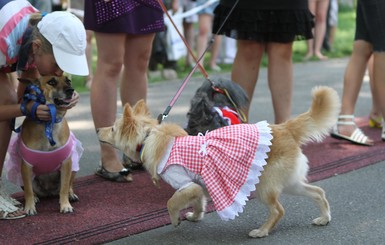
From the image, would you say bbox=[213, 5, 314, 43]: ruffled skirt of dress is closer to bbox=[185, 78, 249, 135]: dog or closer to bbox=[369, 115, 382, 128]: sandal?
bbox=[185, 78, 249, 135]: dog

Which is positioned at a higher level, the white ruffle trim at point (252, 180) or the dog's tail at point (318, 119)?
the dog's tail at point (318, 119)

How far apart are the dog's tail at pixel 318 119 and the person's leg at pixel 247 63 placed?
165cm

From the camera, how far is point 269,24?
5090 millimetres

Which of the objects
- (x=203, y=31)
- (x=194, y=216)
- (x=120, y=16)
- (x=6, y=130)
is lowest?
(x=203, y=31)

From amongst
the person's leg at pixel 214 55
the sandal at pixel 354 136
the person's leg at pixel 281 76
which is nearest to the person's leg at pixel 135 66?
the person's leg at pixel 281 76

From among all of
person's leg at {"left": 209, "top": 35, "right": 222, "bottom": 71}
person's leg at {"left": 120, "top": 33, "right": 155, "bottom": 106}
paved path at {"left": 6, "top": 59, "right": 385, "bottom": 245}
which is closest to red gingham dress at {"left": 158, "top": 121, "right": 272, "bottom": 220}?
paved path at {"left": 6, "top": 59, "right": 385, "bottom": 245}

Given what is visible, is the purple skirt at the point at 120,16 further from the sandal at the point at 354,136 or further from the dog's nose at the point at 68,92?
the sandal at the point at 354,136

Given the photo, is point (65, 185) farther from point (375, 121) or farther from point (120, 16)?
point (375, 121)

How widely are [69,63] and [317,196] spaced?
1622 mm

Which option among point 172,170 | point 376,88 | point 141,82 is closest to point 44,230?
point 172,170

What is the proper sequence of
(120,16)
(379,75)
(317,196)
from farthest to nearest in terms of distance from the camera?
(379,75), (120,16), (317,196)

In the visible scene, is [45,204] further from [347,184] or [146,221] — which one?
[347,184]

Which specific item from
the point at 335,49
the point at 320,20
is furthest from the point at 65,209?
the point at 335,49

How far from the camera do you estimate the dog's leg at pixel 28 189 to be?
3932 millimetres
